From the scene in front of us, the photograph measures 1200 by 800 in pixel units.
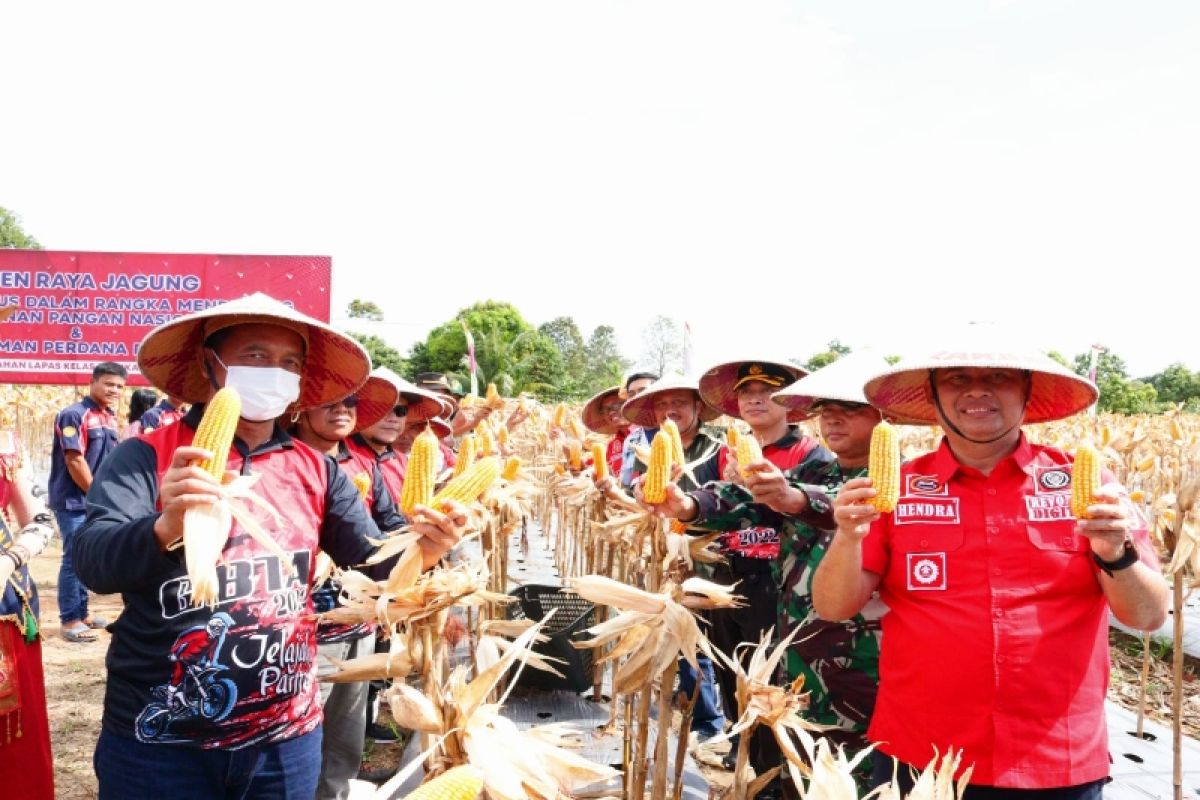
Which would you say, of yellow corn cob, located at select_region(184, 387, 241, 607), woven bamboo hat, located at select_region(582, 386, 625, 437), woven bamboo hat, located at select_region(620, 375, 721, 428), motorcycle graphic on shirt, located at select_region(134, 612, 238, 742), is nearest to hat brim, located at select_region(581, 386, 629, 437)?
woven bamboo hat, located at select_region(582, 386, 625, 437)

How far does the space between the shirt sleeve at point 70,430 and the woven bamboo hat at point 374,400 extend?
392cm

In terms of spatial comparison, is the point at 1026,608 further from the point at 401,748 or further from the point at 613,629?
the point at 401,748

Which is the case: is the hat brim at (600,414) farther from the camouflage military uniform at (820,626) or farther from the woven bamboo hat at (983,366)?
the woven bamboo hat at (983,366)

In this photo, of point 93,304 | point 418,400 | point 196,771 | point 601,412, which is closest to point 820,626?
Answer: point 196,771

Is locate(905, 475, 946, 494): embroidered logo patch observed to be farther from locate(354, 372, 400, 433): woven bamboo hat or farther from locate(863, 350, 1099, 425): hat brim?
locate(354, 372, 400, 433): woven bamboo hat

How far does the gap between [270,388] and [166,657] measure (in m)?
0.79

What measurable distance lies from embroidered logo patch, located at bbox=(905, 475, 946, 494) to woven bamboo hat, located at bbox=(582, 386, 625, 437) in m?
4.89

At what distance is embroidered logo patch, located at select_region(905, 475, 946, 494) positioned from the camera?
7.26 ft

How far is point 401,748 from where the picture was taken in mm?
4863

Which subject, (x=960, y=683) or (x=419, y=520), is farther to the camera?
(x=960, y=683)

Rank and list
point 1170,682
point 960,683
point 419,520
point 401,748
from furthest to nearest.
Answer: point 1170,682 < point 401,748 < point 960,683 < point 419,520

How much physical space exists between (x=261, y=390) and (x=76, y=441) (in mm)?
5585

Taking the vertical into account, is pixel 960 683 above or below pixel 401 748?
above

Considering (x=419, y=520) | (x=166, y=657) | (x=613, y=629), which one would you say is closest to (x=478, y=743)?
(x=419, y=520)
